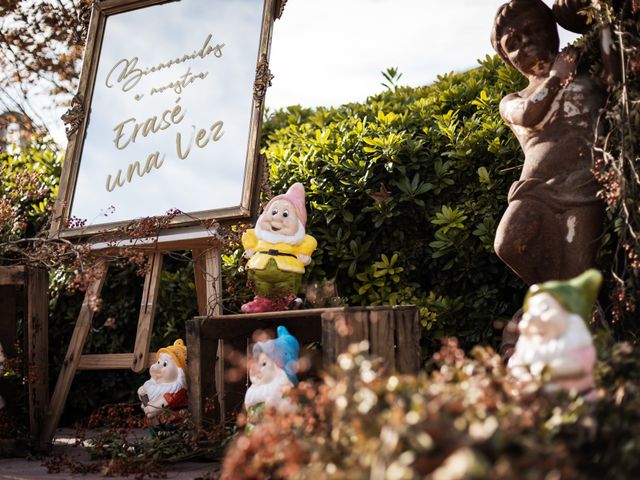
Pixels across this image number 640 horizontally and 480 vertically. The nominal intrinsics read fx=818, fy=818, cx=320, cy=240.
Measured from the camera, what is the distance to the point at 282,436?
2002 mm

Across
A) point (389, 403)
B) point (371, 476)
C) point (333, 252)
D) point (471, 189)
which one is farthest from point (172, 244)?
point (371, 476)

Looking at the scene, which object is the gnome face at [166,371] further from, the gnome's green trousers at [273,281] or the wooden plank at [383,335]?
the wooden plank at [383,335]

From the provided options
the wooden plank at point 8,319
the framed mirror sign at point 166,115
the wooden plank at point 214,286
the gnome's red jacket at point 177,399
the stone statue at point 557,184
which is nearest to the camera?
the stone statue at point 557,184

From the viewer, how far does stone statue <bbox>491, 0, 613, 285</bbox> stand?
3057 mm

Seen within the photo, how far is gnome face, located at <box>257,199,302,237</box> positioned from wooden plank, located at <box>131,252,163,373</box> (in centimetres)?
98

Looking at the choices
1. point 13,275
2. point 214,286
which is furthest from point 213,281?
point 13,275

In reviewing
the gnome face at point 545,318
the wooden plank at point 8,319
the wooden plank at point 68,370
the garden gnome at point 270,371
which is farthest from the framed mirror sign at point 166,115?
the gnome face at point 545,318

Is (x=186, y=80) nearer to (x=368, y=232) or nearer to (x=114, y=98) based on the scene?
(x=114, y=98)

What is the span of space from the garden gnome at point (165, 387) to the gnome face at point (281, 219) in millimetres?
810

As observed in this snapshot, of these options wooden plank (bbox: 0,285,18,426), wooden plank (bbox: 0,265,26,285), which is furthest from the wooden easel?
wooden plank (bbox: 0,265,26,285)

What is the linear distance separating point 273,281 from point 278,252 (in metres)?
0.12

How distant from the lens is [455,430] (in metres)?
1.59

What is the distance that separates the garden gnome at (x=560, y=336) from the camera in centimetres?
201

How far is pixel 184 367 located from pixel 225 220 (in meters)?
0.72
